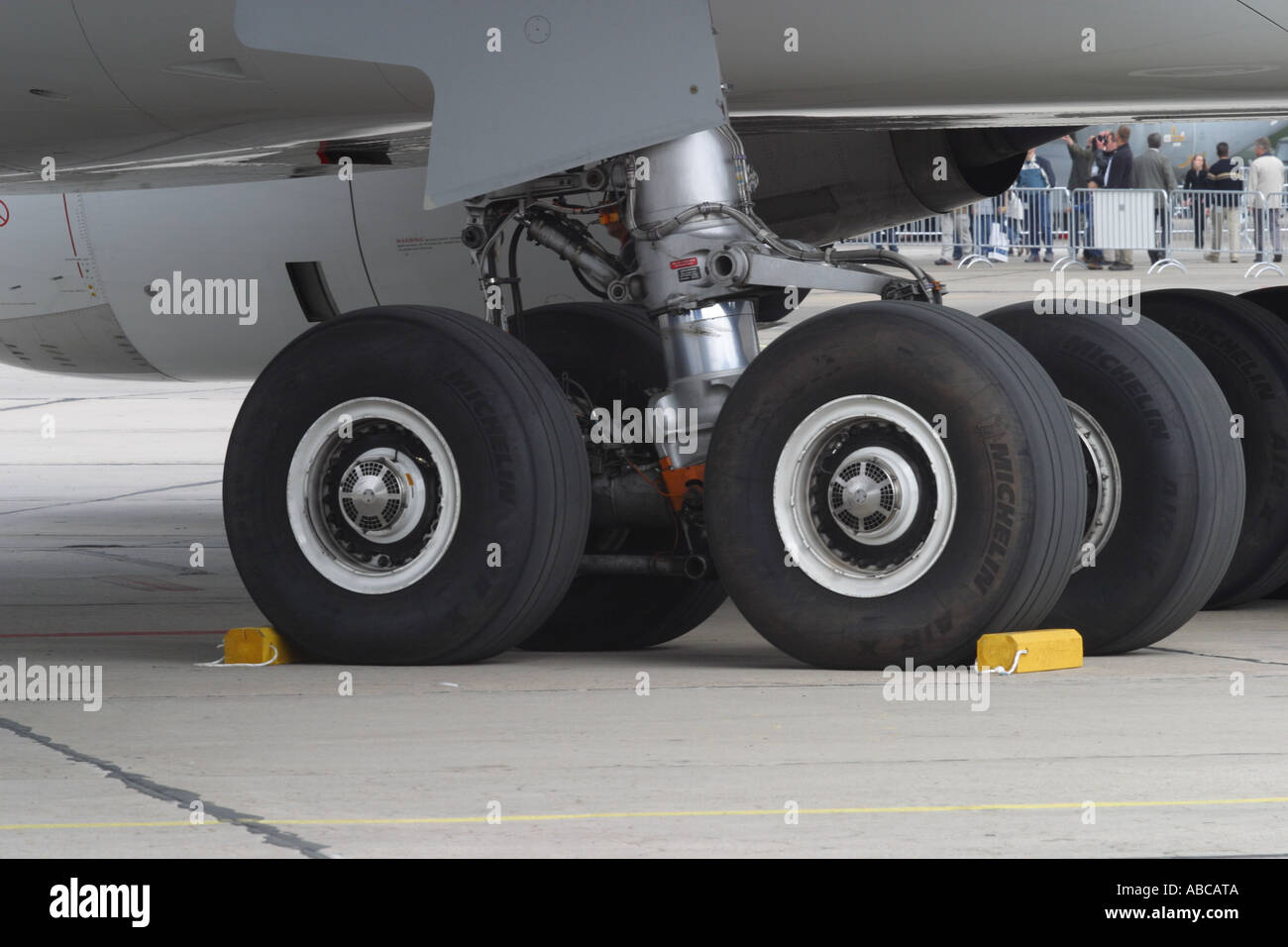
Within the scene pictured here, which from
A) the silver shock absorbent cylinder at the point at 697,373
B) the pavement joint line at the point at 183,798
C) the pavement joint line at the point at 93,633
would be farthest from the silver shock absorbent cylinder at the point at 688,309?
the pavement joint line at the point at 183,798

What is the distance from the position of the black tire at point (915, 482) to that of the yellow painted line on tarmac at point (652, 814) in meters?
1.63

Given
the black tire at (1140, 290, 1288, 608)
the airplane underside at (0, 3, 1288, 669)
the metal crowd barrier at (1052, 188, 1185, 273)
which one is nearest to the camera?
the airplane underside at (0, 3, 1288, 669)

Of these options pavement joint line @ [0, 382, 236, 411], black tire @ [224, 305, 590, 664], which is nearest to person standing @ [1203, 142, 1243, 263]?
pavement joint line @ [0, 382, 236, 411]

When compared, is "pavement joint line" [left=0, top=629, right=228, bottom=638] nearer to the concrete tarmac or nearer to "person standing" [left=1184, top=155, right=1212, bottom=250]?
the concrete tarmac

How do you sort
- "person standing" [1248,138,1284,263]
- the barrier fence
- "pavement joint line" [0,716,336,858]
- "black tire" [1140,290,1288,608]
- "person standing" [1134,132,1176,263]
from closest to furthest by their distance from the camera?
"pavement joint line" [0,716,336,858] → "black tire" [1140,290,1288,608] → the barrier fence → "person standing" [1134,132,1176,263] → "person standing" [1248,138,1284,263]

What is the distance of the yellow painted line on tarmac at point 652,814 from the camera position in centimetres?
392

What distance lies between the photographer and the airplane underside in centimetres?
579

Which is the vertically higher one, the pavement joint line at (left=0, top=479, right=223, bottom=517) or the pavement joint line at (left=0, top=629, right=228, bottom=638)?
the pavement joint line at (left=0, top=629, right=228, bottom=638)

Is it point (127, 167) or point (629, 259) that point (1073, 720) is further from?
point (127, 167)

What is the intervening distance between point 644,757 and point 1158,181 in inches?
987

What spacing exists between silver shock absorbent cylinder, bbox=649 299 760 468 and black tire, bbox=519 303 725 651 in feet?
1.28

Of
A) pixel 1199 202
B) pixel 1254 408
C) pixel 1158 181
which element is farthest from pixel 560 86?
pixel 1199 202

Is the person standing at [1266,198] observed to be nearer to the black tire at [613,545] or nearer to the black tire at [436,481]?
the black tire at [613,545]

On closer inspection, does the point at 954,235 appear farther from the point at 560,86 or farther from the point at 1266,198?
the point at 560,86
